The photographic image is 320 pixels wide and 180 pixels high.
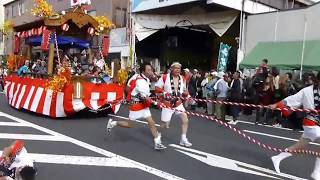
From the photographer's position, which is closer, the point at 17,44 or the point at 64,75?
the point at 64,75

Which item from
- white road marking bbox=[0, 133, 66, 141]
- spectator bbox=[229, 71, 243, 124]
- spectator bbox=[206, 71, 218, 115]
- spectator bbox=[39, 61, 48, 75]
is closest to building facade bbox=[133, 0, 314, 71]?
spectator bbox=[206, 71, 218, 115]

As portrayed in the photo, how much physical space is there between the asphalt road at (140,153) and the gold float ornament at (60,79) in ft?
3.12

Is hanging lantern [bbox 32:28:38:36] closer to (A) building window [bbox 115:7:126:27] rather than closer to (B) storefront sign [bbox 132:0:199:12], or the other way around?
(B) storefront sign [bbox 132:0:199:12]

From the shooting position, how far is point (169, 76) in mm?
8812

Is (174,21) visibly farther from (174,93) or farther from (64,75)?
(174,93)

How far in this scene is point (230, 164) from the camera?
7.45 meters

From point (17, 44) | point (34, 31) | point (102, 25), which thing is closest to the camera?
point (34, 31)

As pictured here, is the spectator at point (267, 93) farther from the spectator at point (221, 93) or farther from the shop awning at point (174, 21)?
the shop awning at point (174, 21)

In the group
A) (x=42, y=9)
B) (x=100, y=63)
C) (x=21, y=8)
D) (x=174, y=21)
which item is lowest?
(x=100, y=63)

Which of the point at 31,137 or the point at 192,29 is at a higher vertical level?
the point at 192,29

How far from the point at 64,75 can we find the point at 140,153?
471 centimetres

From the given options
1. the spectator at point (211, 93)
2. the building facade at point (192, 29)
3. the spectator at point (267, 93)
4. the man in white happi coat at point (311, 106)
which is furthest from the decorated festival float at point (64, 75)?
the building facade at point (192, 29)

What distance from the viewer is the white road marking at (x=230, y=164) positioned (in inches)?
272

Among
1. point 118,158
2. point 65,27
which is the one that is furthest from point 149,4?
point 118,158
